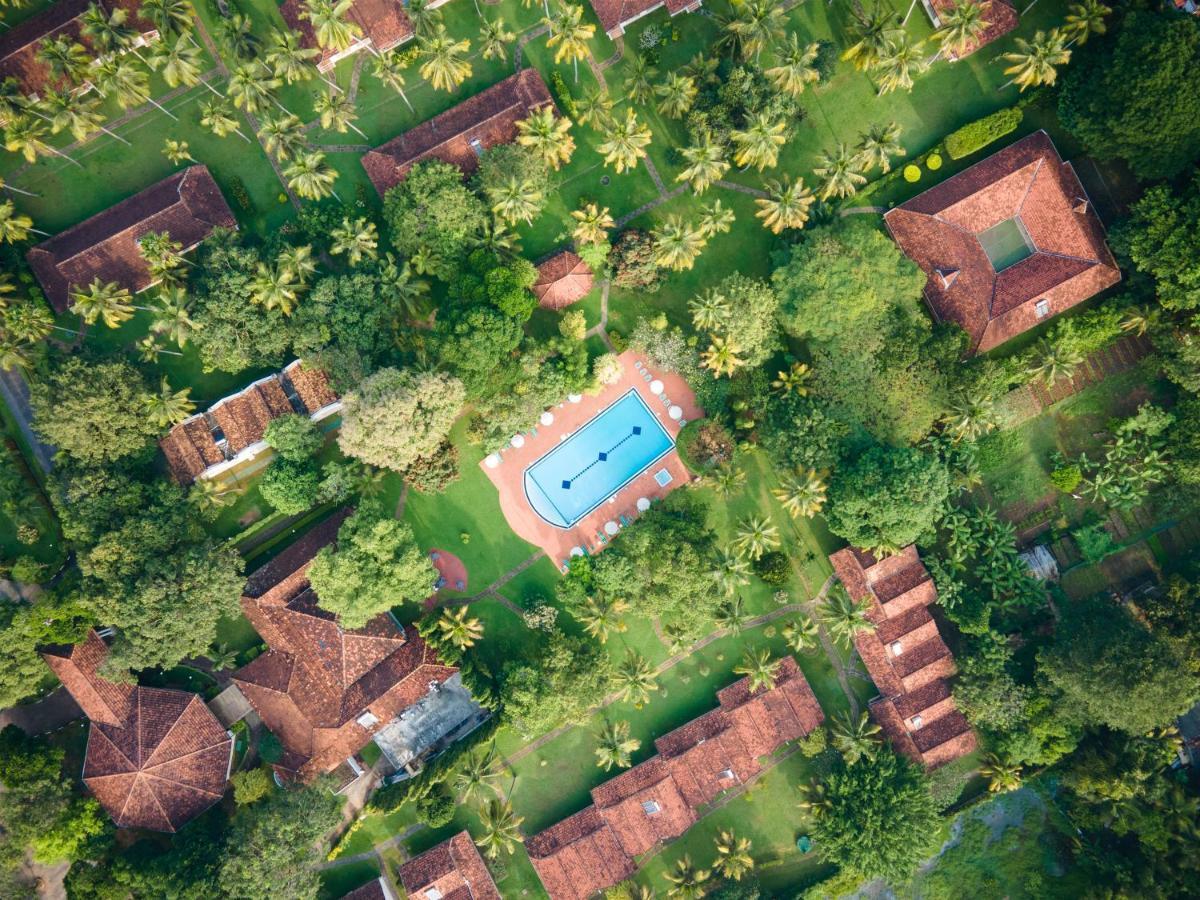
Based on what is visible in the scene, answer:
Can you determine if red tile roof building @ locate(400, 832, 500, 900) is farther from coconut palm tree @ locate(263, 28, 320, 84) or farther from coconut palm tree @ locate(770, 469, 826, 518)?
coconut palm tree @ locate(263, 28, 320, 84)

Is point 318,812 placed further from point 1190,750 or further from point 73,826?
point 1190,750

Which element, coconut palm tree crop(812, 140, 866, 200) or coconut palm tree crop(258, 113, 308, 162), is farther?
coconut palm tree crop(258, 113, 308, 162)

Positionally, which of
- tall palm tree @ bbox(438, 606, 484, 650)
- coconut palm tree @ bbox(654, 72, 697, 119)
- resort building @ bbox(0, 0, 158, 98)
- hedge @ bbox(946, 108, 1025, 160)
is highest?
resort building @ bbox(0, 0, 158, 98)

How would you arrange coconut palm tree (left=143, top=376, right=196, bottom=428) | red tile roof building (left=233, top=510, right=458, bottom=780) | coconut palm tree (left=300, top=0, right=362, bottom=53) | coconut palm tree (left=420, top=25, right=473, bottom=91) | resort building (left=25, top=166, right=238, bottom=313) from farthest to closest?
1. red tile roof building (left=233, top=510, right=458, bottom=780)
2. resort building (left=25, top=166, right=238, bottom=313)
3. coconut palm tree (left=143, top=376, right=196, bottom=428)
4. coconut palm tree (left=420, top=25, right=473, bottom=91)
5. coconut palm tree (left=300, top=0, right=362, bottom=53)

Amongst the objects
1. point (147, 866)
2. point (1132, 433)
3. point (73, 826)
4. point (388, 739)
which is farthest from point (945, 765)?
point (73, 826)

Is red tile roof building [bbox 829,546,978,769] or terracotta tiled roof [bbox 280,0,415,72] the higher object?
terracotta tiled roof [bbox 280,0,415,72]

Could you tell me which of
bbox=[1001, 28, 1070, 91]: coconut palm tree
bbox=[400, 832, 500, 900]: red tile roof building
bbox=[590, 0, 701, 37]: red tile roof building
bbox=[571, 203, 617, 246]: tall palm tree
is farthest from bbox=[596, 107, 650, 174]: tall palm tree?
bbox=[400, 832, 500, 900]: red tile roof building

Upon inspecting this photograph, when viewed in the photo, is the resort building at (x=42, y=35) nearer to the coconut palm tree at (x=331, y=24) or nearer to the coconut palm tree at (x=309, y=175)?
the coconut palm tree at (x=331, y=24)
